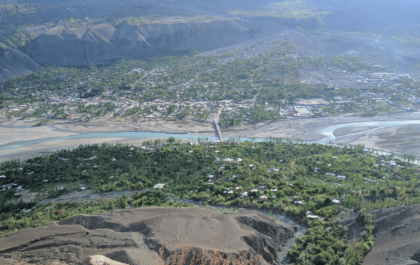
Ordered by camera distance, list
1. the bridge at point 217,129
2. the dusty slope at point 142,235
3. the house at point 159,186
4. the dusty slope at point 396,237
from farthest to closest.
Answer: the bridge at point 217,129 < the house at point 159,186 < the dusty slope at point 396,237 < the dusty slope at point 142,235

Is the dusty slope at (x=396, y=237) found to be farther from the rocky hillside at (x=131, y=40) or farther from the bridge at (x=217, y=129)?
the rocky hillside at (x=131, y=40)

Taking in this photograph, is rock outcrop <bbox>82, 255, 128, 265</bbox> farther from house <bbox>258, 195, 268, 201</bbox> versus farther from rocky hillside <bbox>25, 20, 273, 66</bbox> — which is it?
rocky hillside <bbox>25, 20, 273, 66</bbox>

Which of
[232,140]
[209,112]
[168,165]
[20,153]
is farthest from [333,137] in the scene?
[20,153]

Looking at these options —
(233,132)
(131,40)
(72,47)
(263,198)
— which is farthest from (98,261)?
(131,40)

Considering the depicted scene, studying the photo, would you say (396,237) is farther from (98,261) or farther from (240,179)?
(98,261)

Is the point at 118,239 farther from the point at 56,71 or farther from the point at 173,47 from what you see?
the point at 173,47

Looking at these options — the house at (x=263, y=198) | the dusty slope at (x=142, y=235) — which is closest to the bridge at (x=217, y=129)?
the house at (x=263, y=198)

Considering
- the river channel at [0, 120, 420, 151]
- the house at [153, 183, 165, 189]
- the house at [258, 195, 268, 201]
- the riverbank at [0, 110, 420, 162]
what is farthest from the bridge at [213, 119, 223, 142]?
the house at [258, 195, 268, 201]
